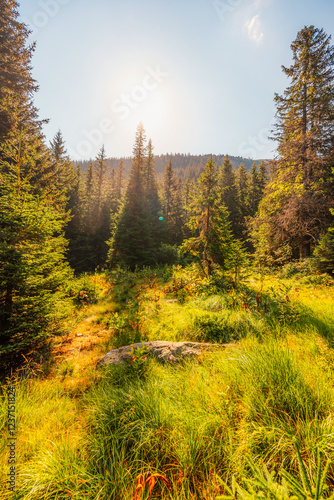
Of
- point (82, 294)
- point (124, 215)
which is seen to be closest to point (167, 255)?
point (124, 215)

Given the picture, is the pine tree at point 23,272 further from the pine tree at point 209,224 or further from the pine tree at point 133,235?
the pine tree at point 133,235

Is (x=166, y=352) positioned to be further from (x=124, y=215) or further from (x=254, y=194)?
(x=254, y=194)

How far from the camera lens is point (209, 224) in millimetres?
11047

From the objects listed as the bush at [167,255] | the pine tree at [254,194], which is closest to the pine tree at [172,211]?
the bush at [167,255]

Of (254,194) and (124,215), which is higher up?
(254,194)

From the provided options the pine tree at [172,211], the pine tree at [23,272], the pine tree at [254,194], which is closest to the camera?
the pine tree at [23,272]

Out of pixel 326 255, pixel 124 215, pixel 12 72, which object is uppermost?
pixel 12 72

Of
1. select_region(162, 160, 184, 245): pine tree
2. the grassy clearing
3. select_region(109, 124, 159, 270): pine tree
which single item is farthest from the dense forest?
select_region(162, 160, 184, 245): pine tree

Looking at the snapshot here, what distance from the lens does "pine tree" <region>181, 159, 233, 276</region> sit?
34.7 feet

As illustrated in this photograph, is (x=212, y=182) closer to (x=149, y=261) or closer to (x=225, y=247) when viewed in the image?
(x=225, y=247)

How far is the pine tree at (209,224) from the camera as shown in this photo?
10562 millimetres

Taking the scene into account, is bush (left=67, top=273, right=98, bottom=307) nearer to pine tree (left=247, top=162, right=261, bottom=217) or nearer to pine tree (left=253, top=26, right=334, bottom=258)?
pine tree (left=253, top=26, right=334, bottom=258)


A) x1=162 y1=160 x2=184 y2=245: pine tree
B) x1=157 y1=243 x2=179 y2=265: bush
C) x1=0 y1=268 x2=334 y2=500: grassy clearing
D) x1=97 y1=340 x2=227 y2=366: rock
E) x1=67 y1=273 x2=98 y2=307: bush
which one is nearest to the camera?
x1=0 y1=268 x2=334 y2=500: grassy clearing

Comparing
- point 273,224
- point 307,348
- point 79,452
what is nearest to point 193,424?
point 79,452
